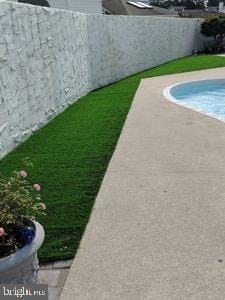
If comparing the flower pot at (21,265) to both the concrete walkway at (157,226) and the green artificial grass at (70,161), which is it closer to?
the concrete walkway at (157,226)

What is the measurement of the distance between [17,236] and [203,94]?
43.6ft

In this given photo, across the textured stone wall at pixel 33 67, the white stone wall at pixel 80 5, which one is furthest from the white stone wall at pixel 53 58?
the white stone wall at pixel 80 5

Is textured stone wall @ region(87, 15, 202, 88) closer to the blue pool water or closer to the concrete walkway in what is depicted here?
the blue pool water

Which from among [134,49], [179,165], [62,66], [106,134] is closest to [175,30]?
[134,49]

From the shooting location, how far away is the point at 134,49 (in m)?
19.0

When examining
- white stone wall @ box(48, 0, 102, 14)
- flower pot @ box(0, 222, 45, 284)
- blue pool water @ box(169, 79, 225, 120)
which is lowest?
blue pool water @ box(169, 79, 225, 120)

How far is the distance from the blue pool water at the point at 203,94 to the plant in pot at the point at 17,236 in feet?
35.2

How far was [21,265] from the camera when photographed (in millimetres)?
2930

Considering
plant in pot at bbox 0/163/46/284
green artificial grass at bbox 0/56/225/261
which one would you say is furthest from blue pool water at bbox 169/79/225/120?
plant in pot at bbox 0/163/46/284

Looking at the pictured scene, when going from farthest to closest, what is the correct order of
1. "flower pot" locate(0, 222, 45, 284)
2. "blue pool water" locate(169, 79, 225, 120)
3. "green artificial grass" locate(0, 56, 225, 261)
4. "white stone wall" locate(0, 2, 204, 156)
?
1. "blue pool water" locate(169, 79, 225, 120)
2. "white stone wall" locate(0, 2, 204, 156)
3. "green artificial grass" locate(0, 56, 225, 261)
4. "flower pot" locate(0, 222, 45, 284)

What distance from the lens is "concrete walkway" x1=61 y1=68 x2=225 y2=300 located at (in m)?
3.39

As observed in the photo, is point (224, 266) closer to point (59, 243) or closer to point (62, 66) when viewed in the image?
point (59, 243)

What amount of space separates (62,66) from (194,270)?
827 centimetres

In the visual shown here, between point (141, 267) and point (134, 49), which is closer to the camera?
point (141, 267)
